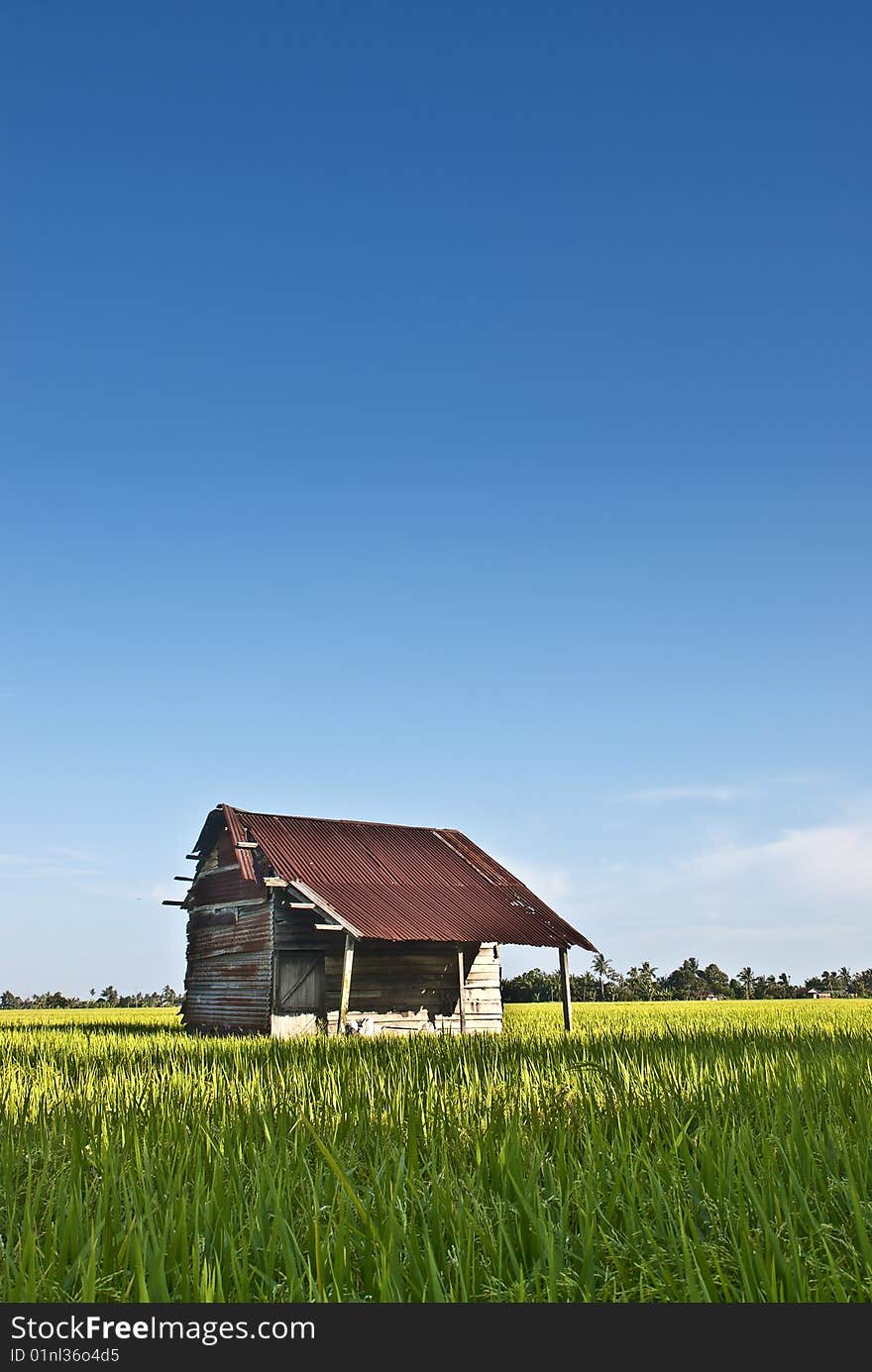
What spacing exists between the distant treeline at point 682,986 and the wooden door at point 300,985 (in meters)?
51.9

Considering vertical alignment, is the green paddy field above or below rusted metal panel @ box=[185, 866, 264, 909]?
below

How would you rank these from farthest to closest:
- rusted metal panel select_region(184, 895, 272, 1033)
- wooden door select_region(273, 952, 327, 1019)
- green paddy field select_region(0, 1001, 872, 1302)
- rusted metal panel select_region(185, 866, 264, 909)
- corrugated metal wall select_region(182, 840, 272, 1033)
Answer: rusted metal panel select_region(185, 866, 264, 909), corrugated metal wall select_region(182, 840, 272, 1033), rusted metal panel select_region(184, 895, 272, 1033), wooden door select_region(273, 952, 327, 1019), green paddy field select_region(0, 1001, 872, 1302)

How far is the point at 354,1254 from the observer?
3758 mm

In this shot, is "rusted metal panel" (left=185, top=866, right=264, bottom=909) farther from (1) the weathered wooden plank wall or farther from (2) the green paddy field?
(2) the green paddy field

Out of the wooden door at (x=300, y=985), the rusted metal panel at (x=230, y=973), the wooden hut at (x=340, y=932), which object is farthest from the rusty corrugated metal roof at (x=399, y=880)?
the wooden door at (x=300, y=985)

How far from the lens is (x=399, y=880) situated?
99.5 feet

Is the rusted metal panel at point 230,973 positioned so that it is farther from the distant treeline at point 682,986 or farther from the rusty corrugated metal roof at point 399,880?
the distant treeline at point 682,986

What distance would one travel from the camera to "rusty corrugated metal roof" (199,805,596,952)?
27.2 metres

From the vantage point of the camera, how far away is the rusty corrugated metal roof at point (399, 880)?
89.4ft

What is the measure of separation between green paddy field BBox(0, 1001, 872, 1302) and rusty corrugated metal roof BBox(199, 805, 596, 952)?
18.0 metres

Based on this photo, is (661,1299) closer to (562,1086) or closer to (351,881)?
(562,1086)

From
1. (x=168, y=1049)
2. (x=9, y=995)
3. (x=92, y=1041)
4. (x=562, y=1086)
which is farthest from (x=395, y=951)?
(x=9, y=995)

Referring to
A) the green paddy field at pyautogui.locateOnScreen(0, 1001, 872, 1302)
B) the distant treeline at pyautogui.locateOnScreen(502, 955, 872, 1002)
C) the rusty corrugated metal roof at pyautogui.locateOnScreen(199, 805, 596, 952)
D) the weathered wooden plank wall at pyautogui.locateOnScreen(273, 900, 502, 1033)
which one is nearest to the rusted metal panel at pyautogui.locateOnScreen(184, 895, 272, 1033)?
the weathered wooden plank wall at pyautogui.locateOnScreen(273, 900, 502, 1033)

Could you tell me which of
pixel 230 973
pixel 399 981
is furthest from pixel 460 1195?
pixel 230 973
